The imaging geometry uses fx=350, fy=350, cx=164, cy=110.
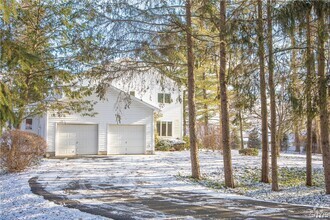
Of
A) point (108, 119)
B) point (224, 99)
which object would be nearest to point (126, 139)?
point (108, 119)

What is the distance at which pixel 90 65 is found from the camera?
40.0ft

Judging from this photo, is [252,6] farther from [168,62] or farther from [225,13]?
[168,62]

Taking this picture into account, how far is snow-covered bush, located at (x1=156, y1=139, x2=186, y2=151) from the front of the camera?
92.7 feet

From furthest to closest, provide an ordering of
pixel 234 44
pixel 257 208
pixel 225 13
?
pixel 225 13
pixel 234 44
pixel 257 208

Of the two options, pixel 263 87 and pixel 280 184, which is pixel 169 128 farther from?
pixel 263 87

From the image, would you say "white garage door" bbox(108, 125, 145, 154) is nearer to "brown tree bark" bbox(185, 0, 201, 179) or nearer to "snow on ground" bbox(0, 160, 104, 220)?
"brown tree bark" bbox(185, 0, 201, 179)

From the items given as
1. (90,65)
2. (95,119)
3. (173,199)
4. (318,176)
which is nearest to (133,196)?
(173,199)

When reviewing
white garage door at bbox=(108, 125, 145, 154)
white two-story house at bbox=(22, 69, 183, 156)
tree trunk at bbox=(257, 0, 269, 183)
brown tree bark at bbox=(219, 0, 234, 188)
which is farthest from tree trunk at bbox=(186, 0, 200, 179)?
white garage door at bbox=(108, 125, 145, 154)

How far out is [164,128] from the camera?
30172 mm

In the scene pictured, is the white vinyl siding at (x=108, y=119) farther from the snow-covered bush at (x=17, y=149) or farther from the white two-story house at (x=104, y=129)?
the snow-covered bush at (x=17, y=149)

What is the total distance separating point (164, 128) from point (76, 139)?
9.03 metres

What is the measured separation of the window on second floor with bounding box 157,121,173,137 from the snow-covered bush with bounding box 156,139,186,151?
1.32 metres

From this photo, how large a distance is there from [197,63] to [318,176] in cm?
799

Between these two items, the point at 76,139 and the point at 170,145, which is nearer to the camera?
the point at 76,139
